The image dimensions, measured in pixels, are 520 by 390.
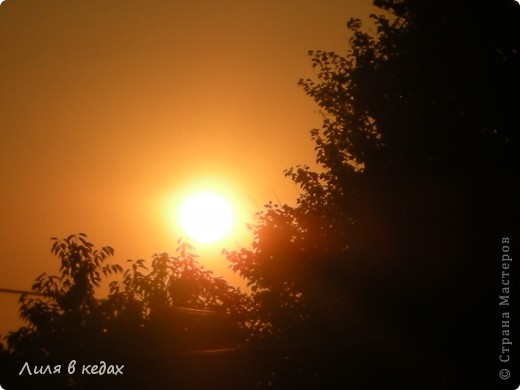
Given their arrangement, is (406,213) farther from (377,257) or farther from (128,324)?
(128,324)

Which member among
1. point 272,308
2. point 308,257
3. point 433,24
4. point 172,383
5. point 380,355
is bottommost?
point 172,383

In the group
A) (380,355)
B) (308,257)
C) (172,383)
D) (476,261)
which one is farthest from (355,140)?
(172,383)

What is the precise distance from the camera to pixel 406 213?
439 inches

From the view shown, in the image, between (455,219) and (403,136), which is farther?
(403,136)

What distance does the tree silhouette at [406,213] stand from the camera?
10469 mm

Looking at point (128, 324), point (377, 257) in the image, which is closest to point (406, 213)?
point (377, 257)

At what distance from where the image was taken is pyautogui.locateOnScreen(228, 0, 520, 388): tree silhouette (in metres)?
10.5

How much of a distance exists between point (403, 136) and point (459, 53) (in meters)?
1.92

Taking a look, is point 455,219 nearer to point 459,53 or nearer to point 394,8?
point 459,53

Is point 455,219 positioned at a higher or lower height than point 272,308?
higher

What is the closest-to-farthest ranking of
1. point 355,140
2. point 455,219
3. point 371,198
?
point 455,219
point 371,198
point 355,140

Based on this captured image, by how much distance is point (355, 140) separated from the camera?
498 inches

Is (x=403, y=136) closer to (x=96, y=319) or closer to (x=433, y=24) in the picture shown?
(x=433, y=24)

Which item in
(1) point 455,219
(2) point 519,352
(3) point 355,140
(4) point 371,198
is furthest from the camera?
(3) point 355,140
